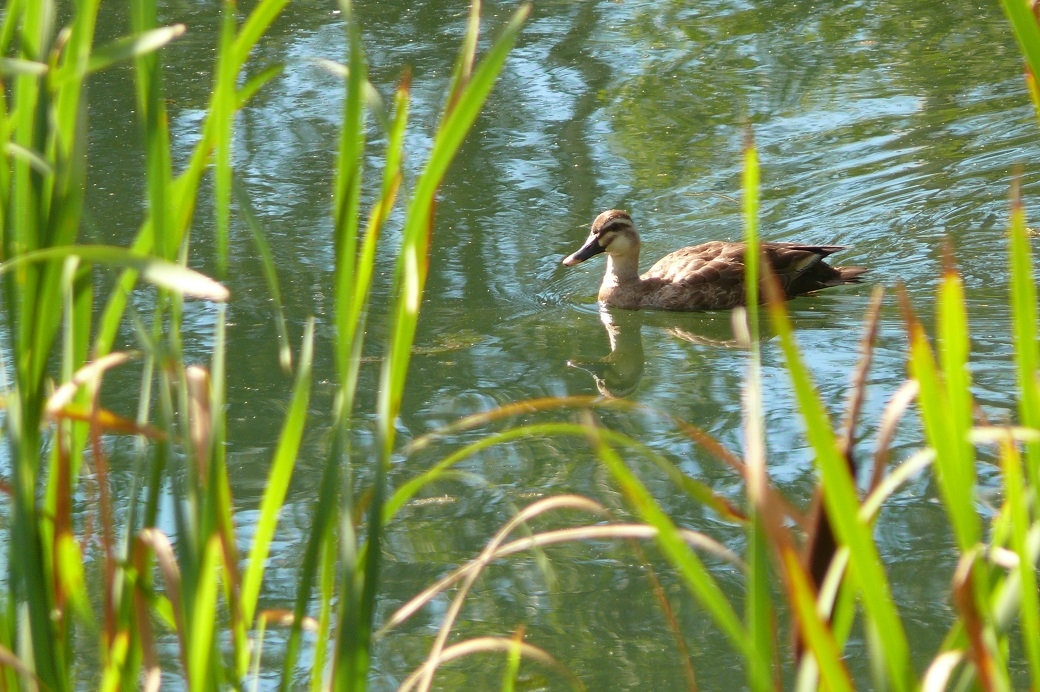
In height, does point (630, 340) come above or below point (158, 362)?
below

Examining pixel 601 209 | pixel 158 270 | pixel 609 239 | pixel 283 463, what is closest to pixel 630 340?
pixel 609 239

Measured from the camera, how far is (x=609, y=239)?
6941mm

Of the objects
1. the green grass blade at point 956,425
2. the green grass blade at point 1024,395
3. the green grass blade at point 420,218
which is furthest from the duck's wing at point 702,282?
the green grass blade at point 956,425

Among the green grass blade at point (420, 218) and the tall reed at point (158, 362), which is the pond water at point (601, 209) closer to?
the tall reed at point (158, 362)

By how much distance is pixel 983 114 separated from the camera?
8.38 meters

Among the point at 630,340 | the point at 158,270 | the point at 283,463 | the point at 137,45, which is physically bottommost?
the point at 630,340

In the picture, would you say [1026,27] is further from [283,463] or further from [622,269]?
[622,269]

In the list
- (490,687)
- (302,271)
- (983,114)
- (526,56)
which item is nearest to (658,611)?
(490,687)

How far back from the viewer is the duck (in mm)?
6762

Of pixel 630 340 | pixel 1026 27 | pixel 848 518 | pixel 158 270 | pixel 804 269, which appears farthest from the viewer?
pixel 804 269

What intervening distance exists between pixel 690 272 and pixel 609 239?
1.47 feet

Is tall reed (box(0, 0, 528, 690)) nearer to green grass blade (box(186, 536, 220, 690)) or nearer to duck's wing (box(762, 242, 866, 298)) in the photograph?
green grass blade (box(186, 536, 220, 690))

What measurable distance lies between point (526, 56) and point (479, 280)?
3.73m

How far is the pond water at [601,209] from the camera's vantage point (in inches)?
150
